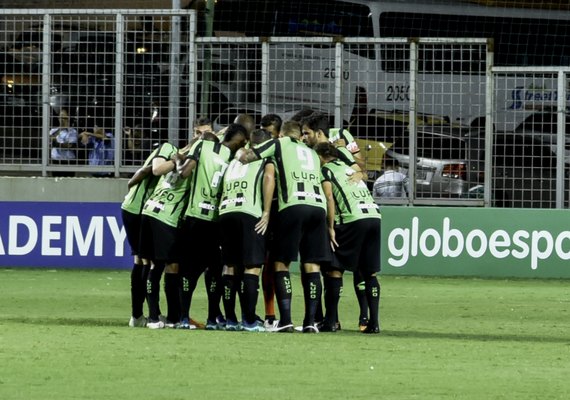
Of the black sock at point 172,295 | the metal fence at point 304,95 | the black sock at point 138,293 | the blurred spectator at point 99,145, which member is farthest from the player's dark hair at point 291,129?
the blurred spectator at point 99,145

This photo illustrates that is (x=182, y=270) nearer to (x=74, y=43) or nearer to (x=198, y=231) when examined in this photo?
(x=198, y=231)

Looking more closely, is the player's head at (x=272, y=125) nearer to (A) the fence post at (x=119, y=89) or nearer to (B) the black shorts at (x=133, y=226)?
(B) the black shorts at (x=133, y=226)

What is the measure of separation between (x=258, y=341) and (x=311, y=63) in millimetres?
8886

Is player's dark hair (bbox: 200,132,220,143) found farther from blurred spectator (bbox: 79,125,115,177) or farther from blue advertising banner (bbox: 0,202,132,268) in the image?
blurred spectator (bbox: 79,125,115,177)

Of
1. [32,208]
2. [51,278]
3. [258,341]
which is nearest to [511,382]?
[258,341]

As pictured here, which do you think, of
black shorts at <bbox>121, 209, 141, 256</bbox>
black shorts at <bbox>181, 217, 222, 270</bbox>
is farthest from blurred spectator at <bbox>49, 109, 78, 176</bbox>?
black shorts at <bbox>181, 217, 222, 270</bbox>

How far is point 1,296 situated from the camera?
16203 millimetres

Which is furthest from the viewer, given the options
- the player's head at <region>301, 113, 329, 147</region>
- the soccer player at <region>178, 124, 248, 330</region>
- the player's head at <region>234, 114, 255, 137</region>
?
the player's head at <region>234, 114, 255, 137</region>

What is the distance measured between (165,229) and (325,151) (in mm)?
1503

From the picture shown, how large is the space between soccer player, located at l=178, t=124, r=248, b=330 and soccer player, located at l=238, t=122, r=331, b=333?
43 cm

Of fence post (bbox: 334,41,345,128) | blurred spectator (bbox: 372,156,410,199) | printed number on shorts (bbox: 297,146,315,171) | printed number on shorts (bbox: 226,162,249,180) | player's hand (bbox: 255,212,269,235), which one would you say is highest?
fence post (bbox: 334,41,345,128)

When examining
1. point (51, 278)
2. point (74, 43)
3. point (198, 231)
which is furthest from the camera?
point (74, 43)

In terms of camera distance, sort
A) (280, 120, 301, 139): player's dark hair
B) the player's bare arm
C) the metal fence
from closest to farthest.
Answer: the player's bare arm → (280, 120, 301, 139): player's dark hair → the metal fence

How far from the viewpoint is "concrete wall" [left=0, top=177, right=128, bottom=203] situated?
797 inches
